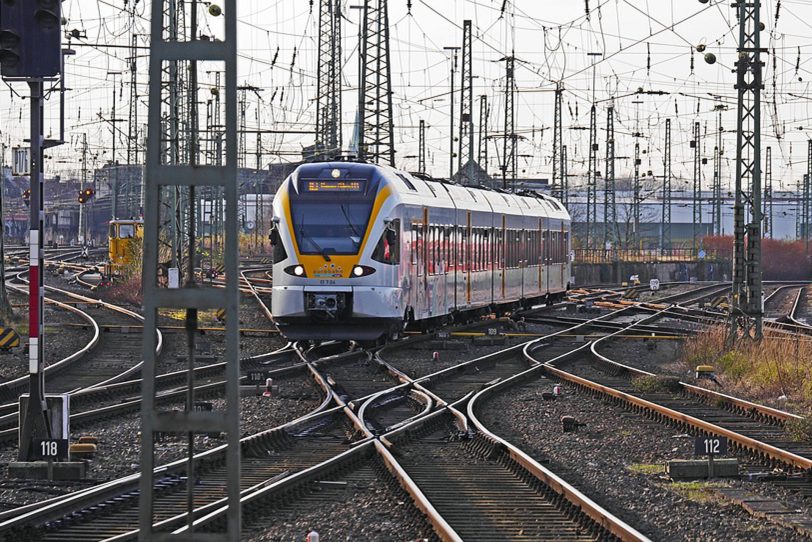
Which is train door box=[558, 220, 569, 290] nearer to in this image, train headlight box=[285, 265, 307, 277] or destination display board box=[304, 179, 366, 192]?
destination display board box=[304, 179, 366, 192]

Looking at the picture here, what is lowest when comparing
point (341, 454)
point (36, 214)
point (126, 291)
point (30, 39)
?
point (341, 454)

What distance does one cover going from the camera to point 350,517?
32.5 feet

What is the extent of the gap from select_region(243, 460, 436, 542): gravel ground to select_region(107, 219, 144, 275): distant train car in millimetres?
33354

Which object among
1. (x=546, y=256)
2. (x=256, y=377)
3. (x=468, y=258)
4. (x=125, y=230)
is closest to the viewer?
(x=256, y=377)

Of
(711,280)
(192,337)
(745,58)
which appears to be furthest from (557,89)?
(192,337)

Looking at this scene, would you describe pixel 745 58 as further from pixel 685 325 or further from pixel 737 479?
pixel 737 479

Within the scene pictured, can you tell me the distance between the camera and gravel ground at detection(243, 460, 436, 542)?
365 inches

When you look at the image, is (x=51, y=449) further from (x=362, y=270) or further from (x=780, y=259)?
(x=780, y=259)

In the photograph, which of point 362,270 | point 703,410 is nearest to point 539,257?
point 362,270

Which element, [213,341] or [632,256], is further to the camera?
[632,256]

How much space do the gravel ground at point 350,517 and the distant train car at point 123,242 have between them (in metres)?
33.4

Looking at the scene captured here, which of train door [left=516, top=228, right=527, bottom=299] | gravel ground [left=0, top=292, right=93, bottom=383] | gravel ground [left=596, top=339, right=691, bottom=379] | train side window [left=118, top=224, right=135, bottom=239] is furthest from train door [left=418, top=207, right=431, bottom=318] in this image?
train side window [left=118, top=224, right=135, bottom=239]

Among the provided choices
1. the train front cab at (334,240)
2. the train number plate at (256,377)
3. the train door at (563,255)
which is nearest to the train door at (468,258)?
the train front cab at (334,240)

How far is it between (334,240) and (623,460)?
11216mm
